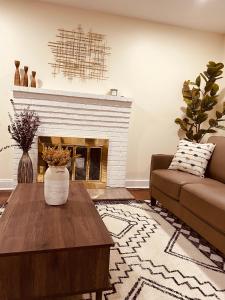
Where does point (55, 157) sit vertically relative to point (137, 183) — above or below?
above

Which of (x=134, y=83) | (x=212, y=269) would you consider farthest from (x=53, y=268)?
(x=134, y=83)

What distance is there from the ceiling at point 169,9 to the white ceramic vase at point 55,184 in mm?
2452

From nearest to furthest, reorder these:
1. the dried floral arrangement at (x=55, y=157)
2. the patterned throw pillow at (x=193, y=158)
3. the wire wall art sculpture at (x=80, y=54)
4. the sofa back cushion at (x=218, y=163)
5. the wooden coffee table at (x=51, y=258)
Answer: the wooden coffee table at (x=51, y=258)
the dried floral arrangement at (x=55, y=157)
the sofa back cushion at (x=218, y=163)
the patterned throw pillow at (x=193, y=158)
the wire wall art sculpture at (x=80, y=54)

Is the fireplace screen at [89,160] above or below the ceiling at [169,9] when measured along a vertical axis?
below

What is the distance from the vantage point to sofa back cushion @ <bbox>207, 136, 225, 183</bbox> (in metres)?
2.70

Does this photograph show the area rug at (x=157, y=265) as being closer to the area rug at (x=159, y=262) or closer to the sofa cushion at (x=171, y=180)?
the area rug at (x=159, y=262)

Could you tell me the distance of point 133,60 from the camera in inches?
145

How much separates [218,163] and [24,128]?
228 centimetres

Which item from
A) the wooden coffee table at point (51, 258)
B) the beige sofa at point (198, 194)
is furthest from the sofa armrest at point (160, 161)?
the wooden coffee table at point (51, 258)

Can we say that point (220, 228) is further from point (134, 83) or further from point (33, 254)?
point (134, 83)

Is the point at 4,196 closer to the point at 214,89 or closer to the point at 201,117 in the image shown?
the point at 201,117

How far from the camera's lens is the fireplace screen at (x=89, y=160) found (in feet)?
11.5

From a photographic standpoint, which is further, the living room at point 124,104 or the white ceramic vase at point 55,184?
the living room at point 124,104

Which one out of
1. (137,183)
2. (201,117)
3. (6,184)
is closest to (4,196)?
(6,184)
